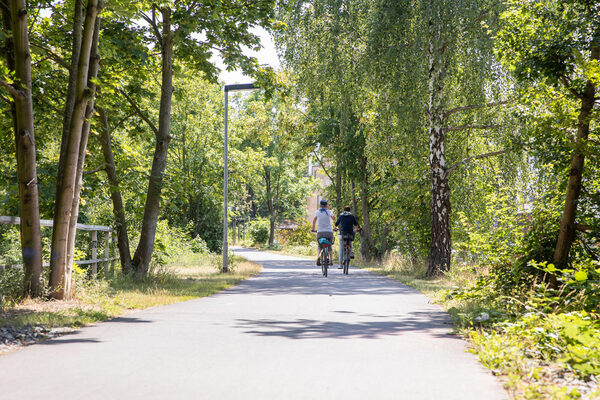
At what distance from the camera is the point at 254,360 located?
570 centimetres

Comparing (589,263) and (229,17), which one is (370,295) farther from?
(229,17)

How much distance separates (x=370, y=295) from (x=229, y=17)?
7.48m

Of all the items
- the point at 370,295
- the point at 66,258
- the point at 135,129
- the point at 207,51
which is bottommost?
the point at 370,295

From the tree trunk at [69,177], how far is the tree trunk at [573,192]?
7.45m

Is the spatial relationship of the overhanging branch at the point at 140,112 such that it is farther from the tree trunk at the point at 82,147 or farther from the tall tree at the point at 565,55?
the tall tree at the point at 565,55

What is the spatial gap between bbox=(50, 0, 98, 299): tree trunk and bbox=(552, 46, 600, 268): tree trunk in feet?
24.4

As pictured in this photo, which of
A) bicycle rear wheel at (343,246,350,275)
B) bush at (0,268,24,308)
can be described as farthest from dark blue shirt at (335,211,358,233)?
bush at (0,268,24,308)

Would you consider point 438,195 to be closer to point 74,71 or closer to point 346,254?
point 346,254

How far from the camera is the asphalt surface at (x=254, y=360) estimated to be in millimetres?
4547

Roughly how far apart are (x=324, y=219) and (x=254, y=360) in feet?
41.1

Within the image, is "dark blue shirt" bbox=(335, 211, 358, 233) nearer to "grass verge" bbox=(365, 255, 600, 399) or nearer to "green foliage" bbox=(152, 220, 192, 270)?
"green foliage" bbox=(152, 220, 192, 270)

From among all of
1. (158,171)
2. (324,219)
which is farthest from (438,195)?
(158,171)

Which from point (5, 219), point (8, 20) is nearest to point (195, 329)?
point (5, 219)

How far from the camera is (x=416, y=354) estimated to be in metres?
6.09
